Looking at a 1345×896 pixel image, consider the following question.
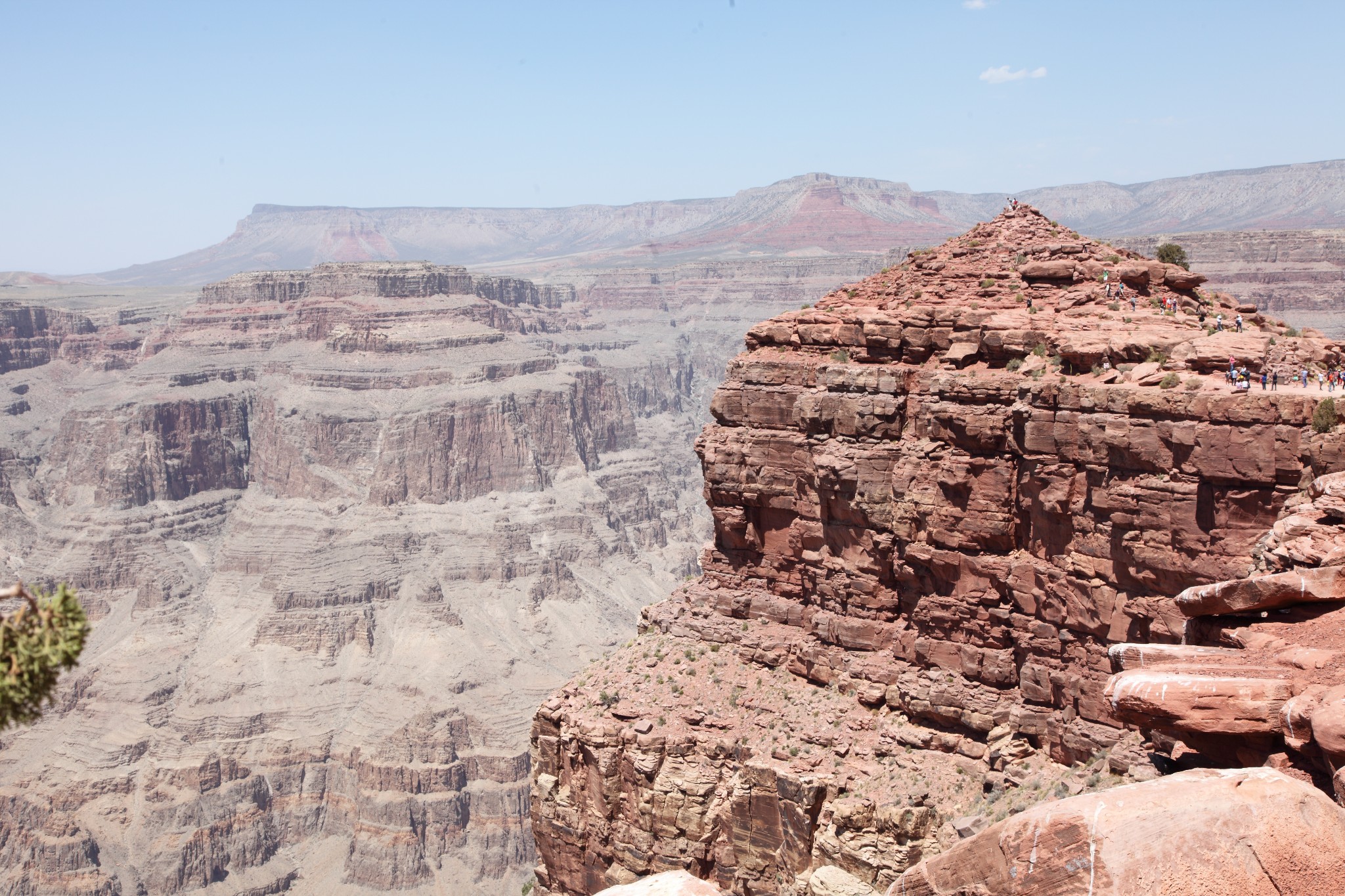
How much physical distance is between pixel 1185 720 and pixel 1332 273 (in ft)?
414

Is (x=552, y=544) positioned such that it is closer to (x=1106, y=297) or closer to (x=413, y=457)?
(x=413, y=457)

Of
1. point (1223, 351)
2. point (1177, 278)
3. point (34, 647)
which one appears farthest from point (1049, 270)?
point (34, 647)

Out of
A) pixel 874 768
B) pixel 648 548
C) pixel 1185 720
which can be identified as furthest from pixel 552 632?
pixel 1185 720

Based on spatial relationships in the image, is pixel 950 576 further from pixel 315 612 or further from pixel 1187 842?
pixel 315 612

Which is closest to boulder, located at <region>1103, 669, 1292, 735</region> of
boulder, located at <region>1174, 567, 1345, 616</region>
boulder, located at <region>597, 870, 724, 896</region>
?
boulder, located at <region>1174, 567, 1345, 616</region>

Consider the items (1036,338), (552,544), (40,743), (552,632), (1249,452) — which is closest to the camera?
(1249,452)

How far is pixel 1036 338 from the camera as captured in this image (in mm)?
28969

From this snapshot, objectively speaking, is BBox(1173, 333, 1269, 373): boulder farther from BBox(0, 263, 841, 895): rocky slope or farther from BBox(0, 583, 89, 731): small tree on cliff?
BBox(0, 263, 841, 895): rocky slope

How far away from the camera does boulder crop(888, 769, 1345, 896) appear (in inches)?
514

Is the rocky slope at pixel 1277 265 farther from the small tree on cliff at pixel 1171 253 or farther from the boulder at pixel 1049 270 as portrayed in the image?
the boulder at pixel 1049 270

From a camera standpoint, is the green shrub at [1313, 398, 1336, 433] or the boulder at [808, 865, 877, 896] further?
the boulder at [808, 865, 877, 896]

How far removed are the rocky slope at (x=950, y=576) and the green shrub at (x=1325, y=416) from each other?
10 cm

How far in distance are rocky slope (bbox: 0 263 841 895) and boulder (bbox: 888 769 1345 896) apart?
3889 inches

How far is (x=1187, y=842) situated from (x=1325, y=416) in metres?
12.0
